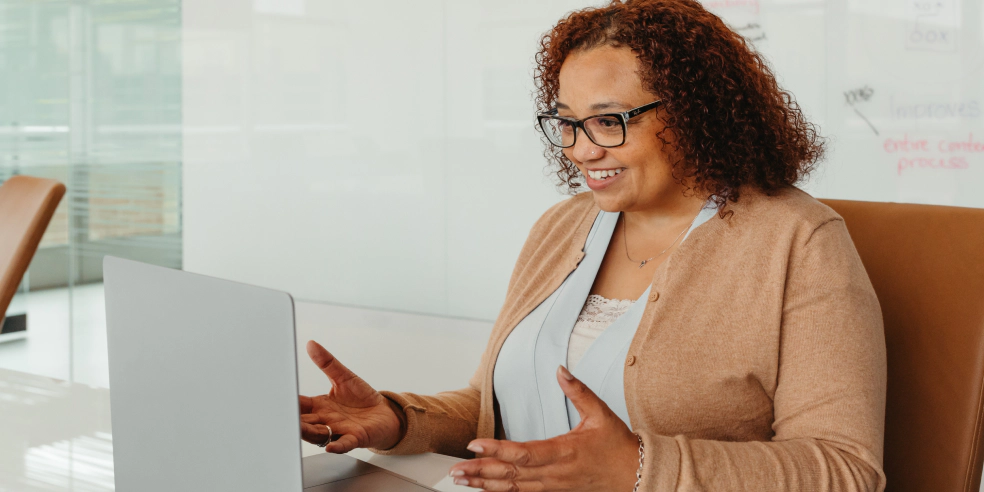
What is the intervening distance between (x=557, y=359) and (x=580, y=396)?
379mm

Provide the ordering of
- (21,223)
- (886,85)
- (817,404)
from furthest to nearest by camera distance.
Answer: (886,85), (21,223), (817,404)

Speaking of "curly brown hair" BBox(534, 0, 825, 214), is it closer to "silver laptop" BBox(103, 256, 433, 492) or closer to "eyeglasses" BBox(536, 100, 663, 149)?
"eyeglasses" BBox(536, 100, 663, 149)

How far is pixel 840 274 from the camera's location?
104cm

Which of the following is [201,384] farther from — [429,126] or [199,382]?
[429,126]

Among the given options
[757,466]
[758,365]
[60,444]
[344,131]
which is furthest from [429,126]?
[757,466]

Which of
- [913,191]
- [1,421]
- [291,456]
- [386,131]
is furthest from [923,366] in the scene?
[386,131]

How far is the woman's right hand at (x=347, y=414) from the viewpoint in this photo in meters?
1.03

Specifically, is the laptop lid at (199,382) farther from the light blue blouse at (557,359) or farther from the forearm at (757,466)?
the light blue blouse at (557,359)

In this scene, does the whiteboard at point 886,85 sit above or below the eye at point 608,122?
above

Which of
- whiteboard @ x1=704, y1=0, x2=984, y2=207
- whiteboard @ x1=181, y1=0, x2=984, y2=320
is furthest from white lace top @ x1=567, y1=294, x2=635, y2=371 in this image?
whiteboard @ x1=181, y1=0, x2=984, y2=320

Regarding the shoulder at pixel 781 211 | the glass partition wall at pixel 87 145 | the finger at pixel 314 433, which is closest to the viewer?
the finger at pixel 314 433

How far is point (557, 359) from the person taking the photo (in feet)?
4.09

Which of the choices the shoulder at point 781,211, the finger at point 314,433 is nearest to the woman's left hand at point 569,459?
the finger at point 314,433

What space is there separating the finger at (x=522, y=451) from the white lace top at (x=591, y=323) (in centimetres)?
39
